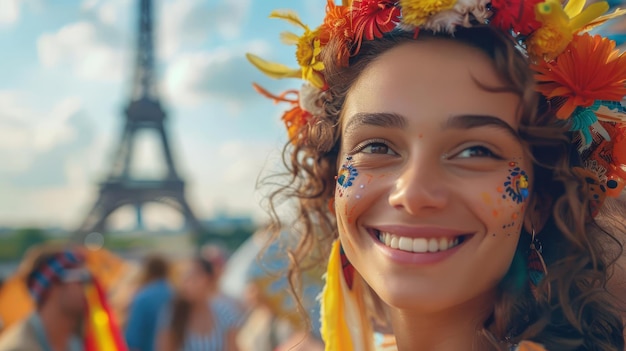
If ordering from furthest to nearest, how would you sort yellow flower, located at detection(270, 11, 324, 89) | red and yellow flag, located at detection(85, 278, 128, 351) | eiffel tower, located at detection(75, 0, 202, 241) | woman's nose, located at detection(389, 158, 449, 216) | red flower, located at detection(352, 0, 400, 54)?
1. eiffel tower, located at detection(75, 0, 202, 241)
2. red and yellow flag, located at detection(85, 278, 128, 351)
3. yellow flower, located at detection(270, 11, 324, 89)
4. red flower, located at detection(352, 0, 400, 54)
5. woman's nose, located at detection(389, 158, 449, 216)

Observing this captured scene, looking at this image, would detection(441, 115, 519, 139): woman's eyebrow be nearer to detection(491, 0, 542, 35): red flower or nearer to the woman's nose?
the woman's nose

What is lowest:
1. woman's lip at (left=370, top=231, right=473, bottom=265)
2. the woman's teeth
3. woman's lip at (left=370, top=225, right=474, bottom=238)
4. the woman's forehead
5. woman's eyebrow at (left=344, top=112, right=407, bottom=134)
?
woman's lip at (left=370, top=231, right=473, bottom=265)

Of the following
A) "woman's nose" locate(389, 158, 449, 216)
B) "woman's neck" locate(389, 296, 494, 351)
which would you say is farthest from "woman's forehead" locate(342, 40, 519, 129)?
"woman's neck" locate(389, 296, 494, 351)

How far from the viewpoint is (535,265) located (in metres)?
1.73

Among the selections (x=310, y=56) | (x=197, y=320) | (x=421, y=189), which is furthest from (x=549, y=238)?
(x=197, y=320)

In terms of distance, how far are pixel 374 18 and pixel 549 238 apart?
2.35 ft

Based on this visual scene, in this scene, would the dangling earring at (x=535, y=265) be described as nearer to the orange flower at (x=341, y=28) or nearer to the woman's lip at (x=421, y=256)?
the woman's lip at (x=421, y=256)

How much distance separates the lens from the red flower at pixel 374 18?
165 centimetres

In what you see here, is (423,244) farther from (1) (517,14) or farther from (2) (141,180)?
(2) (141,180)

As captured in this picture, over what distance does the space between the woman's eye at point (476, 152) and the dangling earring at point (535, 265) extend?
263 mm

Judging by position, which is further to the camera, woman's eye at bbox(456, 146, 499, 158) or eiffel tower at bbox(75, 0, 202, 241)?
eiffel tower at bbox(75, 0, 202, 241)

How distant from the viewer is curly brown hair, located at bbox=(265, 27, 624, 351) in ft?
5.27

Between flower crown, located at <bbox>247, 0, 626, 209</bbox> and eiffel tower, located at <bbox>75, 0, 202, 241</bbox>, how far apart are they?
967 inches

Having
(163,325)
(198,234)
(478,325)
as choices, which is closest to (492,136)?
(478,325)
